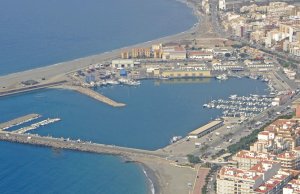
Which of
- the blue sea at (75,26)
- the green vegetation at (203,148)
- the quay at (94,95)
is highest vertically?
the blue sea at (75,26)

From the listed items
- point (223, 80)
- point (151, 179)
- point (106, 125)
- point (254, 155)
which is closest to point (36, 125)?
point (106, 125)

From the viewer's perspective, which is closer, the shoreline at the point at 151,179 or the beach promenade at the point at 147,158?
the shoreline at the point at 151,179

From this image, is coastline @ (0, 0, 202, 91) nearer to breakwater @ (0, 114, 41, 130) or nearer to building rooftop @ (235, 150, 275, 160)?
breakwater @ (0, 114, 41, 130)

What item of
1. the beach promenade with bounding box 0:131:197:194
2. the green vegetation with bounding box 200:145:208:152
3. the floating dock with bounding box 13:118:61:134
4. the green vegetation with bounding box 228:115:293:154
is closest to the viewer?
the beach promenade with bounding box 0:131:197:194

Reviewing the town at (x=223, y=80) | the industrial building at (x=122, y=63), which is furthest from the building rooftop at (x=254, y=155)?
the industrial building at (x=122, y=63)

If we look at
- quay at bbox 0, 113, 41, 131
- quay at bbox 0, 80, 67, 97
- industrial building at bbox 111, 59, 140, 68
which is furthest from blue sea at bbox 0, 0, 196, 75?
quay at bbox 0, 113, 41, 131

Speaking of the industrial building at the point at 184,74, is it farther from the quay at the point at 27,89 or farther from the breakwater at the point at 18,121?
the breakwater at the point at 18,121

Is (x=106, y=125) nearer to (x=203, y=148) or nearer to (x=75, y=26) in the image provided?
(x=203, y=148)
